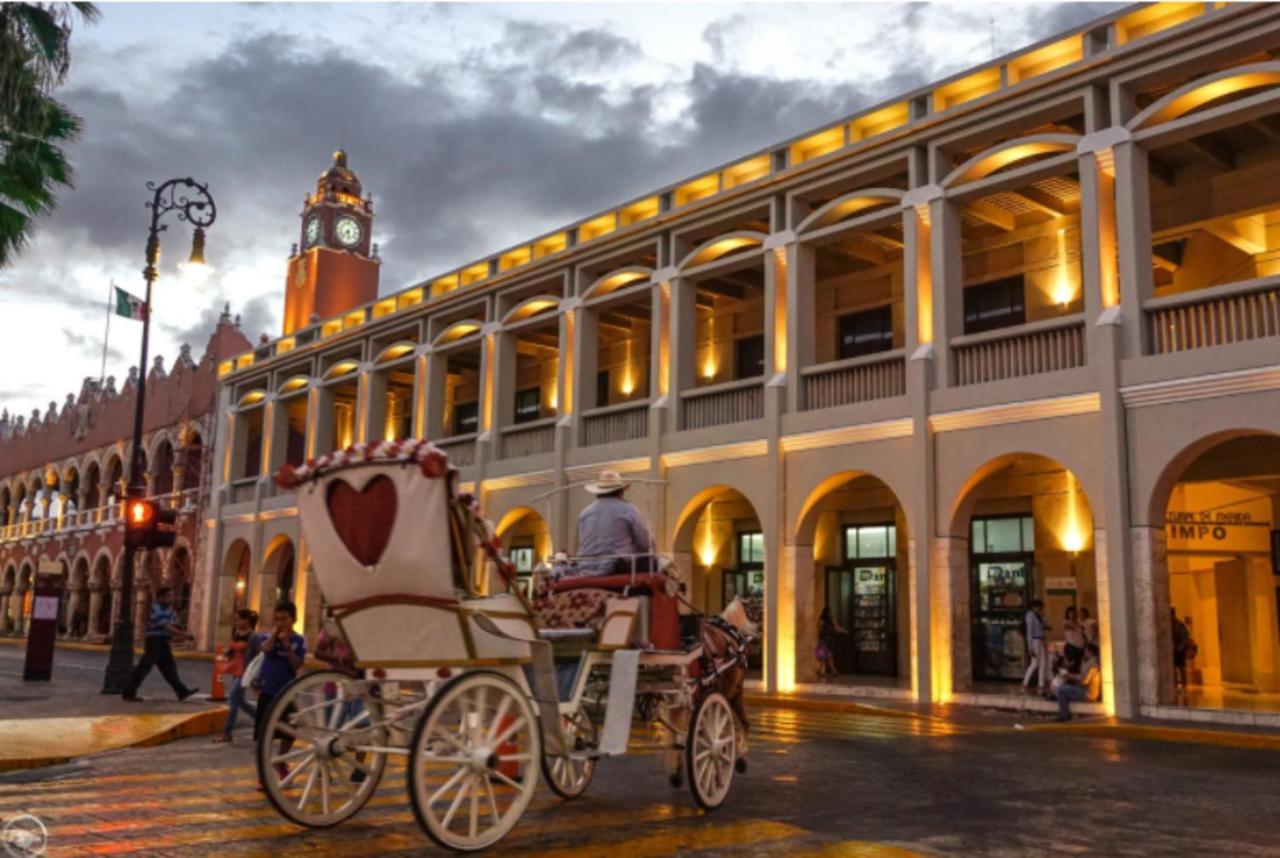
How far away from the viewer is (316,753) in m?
6.91

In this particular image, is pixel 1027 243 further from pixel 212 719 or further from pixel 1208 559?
pixel 212 719

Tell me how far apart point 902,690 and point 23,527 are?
49.0m

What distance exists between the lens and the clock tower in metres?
51.8

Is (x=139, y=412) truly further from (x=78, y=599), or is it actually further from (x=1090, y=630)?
(x=78, y=599)

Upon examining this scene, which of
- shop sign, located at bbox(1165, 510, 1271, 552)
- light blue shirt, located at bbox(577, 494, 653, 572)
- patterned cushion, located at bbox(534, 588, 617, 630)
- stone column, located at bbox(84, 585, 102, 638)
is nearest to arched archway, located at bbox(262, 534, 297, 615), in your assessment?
stone column, located at bbox(84, 585, 102, 638)

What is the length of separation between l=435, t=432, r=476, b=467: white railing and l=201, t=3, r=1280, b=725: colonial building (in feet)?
0.49

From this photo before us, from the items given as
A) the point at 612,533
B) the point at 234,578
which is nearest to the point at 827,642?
the point at 612,533

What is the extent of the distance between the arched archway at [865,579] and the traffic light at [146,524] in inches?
489

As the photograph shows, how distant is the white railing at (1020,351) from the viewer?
679 inches

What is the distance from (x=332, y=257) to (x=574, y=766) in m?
46.8

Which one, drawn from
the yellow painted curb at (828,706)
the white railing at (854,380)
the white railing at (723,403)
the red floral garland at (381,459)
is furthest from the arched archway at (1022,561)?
the red floral garland at (381,459)

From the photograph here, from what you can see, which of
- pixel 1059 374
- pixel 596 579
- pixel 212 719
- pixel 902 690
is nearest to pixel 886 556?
pixel 902 690

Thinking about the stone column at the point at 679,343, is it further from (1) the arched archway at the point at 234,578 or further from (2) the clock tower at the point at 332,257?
(2) the clock tower at the point at 332,257

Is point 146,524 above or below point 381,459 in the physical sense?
above
